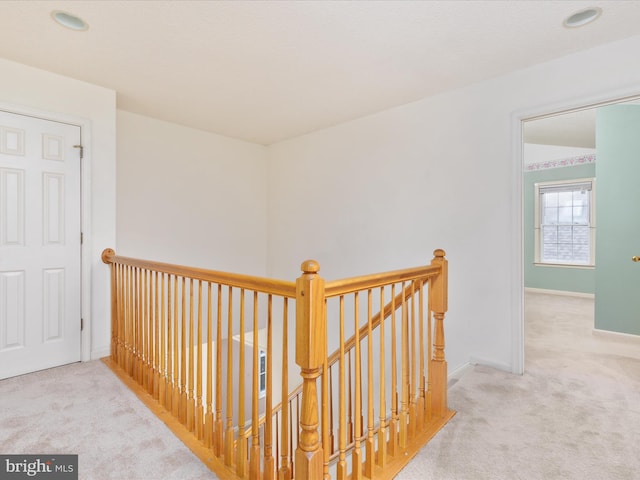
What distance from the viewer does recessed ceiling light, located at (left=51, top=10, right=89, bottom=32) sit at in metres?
1.96

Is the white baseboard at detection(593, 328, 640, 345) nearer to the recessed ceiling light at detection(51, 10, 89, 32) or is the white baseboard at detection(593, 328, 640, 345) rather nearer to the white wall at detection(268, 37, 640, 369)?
the white wall at detection(268, 37, 640, 369)

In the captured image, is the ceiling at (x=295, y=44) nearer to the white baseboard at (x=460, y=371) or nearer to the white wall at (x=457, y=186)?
the white wall at (x=457, y=186)

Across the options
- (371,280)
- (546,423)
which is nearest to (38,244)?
(371,280)

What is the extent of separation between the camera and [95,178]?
2887 mm

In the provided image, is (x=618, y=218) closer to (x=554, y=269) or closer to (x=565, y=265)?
(x=565, y=265)

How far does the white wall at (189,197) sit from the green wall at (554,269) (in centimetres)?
478

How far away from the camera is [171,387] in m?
2.03

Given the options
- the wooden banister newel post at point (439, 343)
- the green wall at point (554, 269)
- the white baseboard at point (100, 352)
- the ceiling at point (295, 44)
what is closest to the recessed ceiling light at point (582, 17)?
the ceiling at point (295, 44)

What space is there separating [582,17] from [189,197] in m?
3.71

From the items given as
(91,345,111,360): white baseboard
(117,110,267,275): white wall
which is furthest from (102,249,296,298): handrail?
(117,110,267,275): white wall

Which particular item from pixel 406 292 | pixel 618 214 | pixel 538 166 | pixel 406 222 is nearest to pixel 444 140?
pixel 406 222

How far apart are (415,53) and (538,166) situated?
16.6 feet

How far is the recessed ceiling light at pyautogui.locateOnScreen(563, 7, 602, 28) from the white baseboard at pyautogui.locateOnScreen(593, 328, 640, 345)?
9.83 feet

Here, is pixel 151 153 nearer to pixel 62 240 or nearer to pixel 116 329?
pixel 62 240
